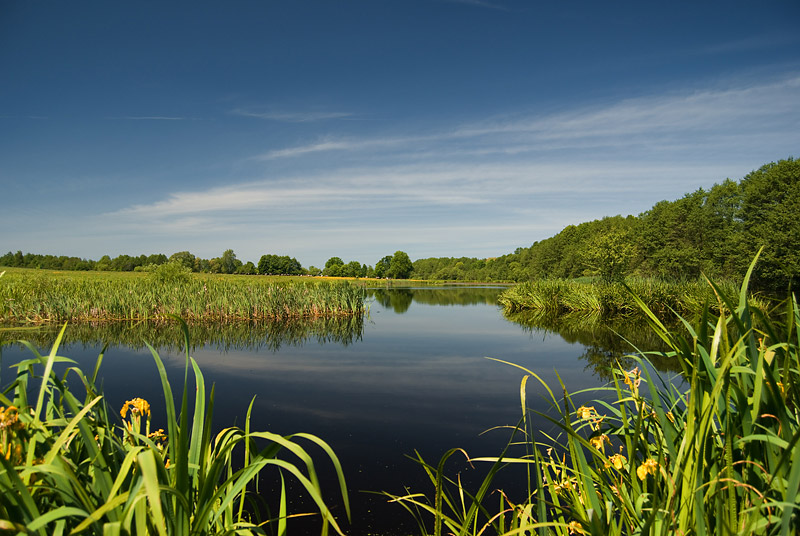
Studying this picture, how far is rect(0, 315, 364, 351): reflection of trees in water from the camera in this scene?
443 inches

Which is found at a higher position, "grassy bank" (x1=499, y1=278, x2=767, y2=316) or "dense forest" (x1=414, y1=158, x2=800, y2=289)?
"dense forest" (x1=414, y1=158, x2=800, y2=289)

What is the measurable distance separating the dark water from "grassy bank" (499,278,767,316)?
522cm

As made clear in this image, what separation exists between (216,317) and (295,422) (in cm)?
1344

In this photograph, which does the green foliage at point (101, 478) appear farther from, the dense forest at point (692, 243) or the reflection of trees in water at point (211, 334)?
the reflection of trees in water at point (211, 334)

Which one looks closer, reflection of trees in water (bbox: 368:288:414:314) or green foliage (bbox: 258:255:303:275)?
reflection of trees in water (bbox: 368:288:414:314)

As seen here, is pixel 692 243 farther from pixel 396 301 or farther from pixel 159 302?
pixel 159 302

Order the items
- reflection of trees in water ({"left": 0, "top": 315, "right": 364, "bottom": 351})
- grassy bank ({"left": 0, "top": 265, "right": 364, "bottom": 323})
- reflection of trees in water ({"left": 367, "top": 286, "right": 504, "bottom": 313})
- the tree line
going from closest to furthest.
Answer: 1. reflection of trees in water ({"left": 0, "top": 315, "right": 364, "bottom": 351})
2. grassy bank ({"left": 0, "top": 265, "right": 364, "bottom": 323})
3. reflection of trees in water ({"left": 367, "top": 286, "right": 504, "bottom": 313})
4. the tree line

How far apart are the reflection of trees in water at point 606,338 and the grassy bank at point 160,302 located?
9329 millimetres

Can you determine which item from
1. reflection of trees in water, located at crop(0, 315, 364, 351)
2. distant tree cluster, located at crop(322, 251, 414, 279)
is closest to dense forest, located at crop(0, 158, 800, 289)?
reflection of trees in water, located at crop(0, 315, 364, 351)

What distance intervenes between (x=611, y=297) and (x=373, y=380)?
15.6 metres

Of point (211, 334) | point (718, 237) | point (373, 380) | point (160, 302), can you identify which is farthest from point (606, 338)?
point (718, 237)

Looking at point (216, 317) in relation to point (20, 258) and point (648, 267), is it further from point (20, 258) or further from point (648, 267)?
point (20, 258)

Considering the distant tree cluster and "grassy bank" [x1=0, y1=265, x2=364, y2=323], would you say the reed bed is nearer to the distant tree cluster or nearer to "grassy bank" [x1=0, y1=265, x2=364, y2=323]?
"grassy bank" [x1=0, y1=265, x2=364, y2=323]

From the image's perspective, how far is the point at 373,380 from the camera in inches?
304
